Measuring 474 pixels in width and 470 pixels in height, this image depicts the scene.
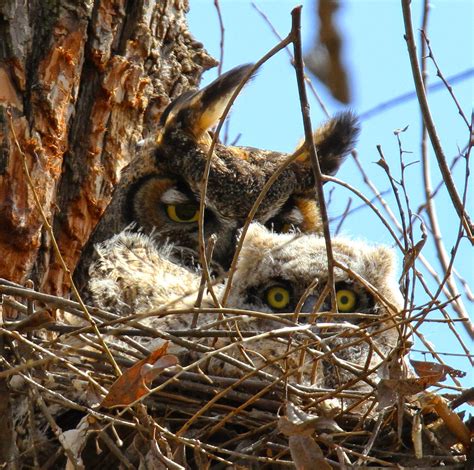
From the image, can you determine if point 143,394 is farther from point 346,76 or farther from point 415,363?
point 346,76

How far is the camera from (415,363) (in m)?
1.56

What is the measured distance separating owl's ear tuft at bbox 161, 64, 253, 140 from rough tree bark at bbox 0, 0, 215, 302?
19 centimetres

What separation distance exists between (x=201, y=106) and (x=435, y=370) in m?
1.49

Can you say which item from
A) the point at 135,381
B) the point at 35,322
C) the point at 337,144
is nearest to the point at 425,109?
the point at 135,381

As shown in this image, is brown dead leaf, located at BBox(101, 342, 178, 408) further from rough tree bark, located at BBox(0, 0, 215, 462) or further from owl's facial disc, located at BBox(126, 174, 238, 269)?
owl's facial disc, located at BBox(126, 174, 238, 269)

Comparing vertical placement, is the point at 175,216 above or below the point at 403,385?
above

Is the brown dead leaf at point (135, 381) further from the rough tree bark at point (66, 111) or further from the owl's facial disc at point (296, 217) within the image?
the owl's facial disc at point (296, 217)

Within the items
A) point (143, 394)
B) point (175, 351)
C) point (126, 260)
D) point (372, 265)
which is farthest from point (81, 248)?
point (143, 394)

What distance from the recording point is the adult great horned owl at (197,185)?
268 centimetres

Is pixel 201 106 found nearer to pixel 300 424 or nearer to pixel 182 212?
pixel 182 212

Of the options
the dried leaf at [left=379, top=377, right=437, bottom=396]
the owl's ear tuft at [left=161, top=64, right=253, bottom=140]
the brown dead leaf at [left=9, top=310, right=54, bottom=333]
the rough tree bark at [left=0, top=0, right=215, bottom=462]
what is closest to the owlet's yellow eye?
the dried leaf at [left=379, top=377, right=437, bottom=396]

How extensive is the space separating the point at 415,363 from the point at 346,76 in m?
1.05

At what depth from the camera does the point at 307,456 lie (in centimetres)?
132

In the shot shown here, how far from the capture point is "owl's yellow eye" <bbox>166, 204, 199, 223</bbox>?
272cm
